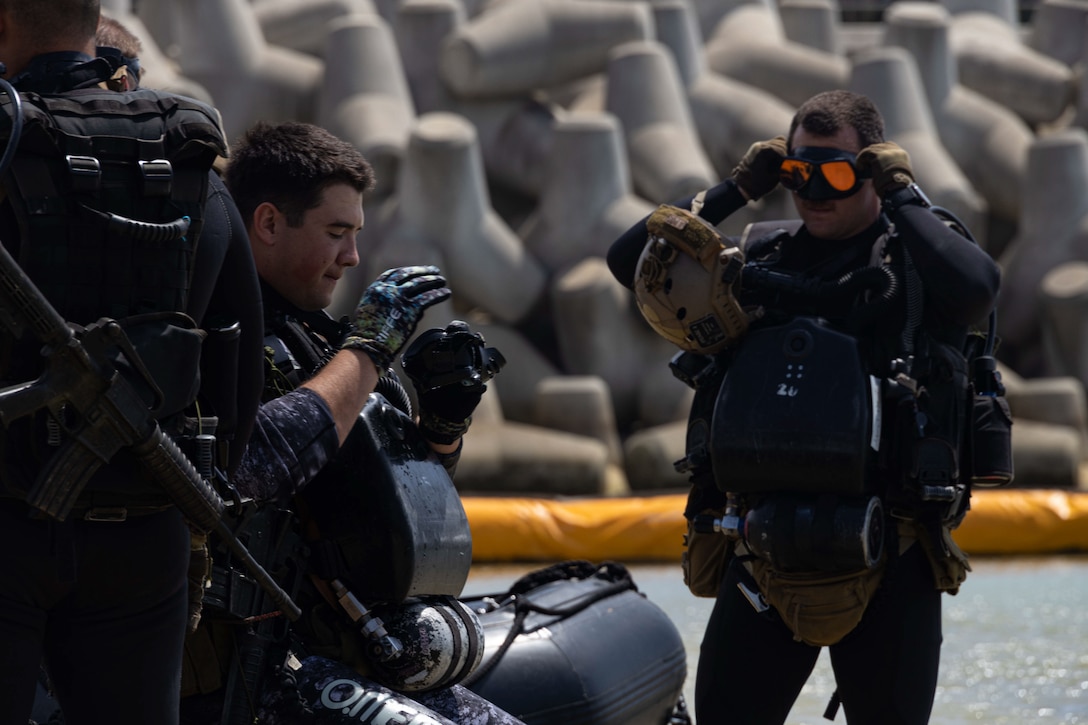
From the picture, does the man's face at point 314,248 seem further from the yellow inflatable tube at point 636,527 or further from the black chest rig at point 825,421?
the yellow inflatable tube at point 636,527

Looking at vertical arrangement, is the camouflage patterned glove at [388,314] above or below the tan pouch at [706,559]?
above

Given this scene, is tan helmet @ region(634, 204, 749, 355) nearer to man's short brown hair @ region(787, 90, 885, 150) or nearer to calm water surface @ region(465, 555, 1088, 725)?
man's short brown hair @ region(787, 90, 885, 150)

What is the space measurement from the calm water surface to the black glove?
1608 millimetres

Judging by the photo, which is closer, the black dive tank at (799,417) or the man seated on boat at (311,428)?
the man seated on boat at (311,428)

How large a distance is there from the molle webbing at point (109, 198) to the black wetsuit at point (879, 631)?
1218mm

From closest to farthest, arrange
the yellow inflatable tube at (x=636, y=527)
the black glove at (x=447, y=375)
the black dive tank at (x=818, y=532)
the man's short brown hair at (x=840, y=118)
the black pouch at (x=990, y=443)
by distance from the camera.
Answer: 1. the black glove at (x=447, y=375)
2. the black dive tank at (x=818, y=532)
3. the black pouch at (x=990, y=443)
4. the man's short brown hair at (x=840, y=118)
5. the yellow inflatable tube at (x=636, y=527)

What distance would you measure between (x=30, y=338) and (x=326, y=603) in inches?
27.5

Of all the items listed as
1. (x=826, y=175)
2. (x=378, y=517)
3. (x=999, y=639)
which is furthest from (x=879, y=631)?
(x=999, y=639)

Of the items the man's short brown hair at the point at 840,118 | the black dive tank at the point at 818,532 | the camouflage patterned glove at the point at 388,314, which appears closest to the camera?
the camouflage patterned glove at the point at 388,314

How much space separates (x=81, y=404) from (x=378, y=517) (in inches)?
23.6

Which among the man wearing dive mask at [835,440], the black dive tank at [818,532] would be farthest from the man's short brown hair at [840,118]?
the black dive tank at [818,532]

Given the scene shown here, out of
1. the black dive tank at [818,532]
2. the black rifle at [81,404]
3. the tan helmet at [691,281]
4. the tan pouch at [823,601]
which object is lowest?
the tan pouch at [823,601]

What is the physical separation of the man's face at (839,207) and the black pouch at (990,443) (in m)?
0.36

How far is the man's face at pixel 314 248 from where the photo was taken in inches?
83.4
